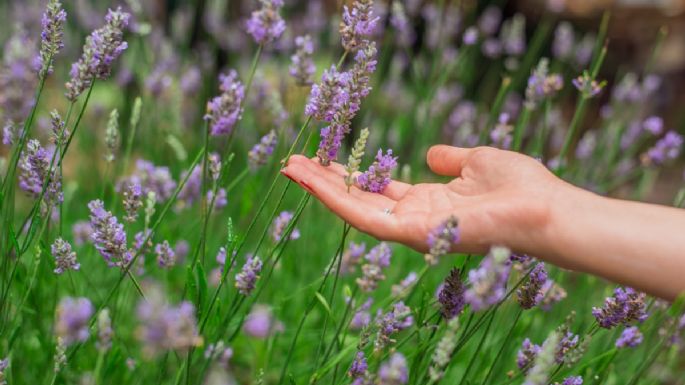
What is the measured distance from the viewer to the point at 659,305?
1.80m

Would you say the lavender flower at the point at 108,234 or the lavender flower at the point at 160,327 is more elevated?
the lavender flower at the point at 108,234

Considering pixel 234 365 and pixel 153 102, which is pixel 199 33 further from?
pixel 234 365

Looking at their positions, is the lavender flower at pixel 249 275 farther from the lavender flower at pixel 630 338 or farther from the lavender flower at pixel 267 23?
the lavender flower at pixel 630 338

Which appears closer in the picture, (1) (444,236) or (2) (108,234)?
(1) (444,236)

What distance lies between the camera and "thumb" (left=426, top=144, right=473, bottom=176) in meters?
1.54

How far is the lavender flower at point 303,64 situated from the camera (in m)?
1.86

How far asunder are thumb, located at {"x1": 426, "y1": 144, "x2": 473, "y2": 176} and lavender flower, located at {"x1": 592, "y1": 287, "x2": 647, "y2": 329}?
39 centimetres

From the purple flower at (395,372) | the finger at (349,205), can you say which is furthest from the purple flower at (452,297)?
the purple flower at (395,372)

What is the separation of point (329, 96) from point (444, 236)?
400 mm

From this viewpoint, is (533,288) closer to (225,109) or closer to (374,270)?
(374,270)

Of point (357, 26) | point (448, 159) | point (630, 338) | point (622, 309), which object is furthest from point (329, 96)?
point (630, 338)

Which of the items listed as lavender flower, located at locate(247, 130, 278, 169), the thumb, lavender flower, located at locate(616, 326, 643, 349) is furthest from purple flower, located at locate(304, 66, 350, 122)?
lavender flower, located at locate(616, 326, 643, 349)

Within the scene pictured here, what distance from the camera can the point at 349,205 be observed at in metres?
1.32

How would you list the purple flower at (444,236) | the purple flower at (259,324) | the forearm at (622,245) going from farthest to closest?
the purple flower at (259,324), the forearm at (622,245), the purple flower at (444,236)
